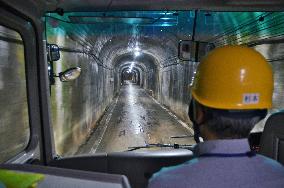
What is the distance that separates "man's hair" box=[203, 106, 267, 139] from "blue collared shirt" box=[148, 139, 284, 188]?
73mm

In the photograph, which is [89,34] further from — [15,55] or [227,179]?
[227,179]

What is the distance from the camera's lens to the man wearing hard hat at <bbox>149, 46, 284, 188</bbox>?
1.49 meters

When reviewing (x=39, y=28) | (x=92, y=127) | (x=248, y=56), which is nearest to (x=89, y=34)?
(x=92, y=127)

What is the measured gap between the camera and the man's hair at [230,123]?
1.67 metres

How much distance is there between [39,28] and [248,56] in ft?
8.70

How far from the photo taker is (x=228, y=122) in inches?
66.0

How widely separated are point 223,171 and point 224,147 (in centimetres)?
13

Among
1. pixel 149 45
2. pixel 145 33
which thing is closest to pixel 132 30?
pixel 145 33

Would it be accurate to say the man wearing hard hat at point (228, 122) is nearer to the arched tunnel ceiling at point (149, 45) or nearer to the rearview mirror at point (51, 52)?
the rearview mirror at point (51, 52)

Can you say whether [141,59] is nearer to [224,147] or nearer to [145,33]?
[145,33]

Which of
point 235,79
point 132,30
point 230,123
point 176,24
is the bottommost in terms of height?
point 230,123

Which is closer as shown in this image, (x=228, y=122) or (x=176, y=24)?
(x=228, y=122)

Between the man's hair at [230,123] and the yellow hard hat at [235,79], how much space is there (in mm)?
38

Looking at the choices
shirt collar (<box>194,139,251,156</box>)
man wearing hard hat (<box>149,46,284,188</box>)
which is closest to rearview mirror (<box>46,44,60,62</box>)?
man wearing hard hat (<box>149,46,284,188</box>)
